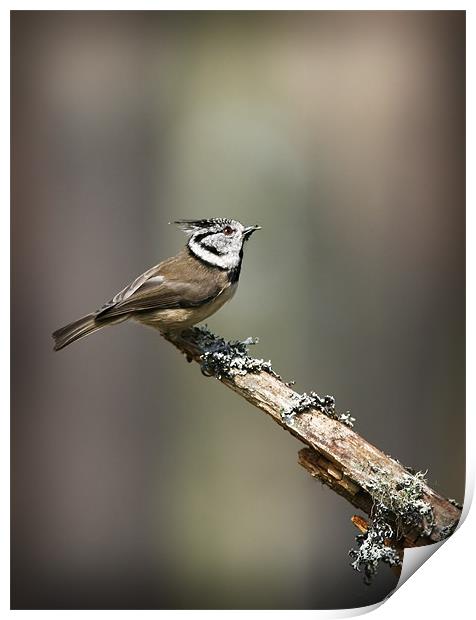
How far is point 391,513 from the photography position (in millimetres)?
1244

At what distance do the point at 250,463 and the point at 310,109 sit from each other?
0.71 m

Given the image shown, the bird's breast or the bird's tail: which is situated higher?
the bird's breast

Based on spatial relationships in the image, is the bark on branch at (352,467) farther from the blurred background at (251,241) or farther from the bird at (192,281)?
the bird at (192,281)

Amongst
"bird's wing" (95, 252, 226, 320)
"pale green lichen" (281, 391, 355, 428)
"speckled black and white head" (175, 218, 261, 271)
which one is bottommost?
"pale green lichen" (281, 391, 355, 428)

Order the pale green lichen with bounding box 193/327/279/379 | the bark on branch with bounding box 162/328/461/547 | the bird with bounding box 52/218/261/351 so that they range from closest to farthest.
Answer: the bark on branch with bounding box 162/328/461/547
the pale green lichen with bounding box 193/327/279/379
the bird with bounding box 52/218/261/351

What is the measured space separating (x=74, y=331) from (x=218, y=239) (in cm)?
36

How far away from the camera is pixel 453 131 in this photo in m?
1.31

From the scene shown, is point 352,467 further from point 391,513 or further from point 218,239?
point 218,239

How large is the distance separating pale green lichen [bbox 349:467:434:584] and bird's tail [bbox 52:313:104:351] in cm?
59

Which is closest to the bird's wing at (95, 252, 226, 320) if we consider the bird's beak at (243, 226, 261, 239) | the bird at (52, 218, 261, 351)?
the bird at (52, 218, 261, 351)

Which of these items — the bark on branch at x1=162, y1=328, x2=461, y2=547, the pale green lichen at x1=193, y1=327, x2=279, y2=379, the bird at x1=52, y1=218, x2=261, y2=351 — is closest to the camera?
the bark on branch at x1=162, y1=328, x2=461, y2=547

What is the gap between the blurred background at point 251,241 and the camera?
1290mm

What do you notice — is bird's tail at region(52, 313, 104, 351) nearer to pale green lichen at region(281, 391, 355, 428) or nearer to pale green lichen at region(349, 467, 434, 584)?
pale green lichen at region(281, 391, 355, 428)

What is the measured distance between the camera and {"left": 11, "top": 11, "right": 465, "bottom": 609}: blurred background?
129cm
